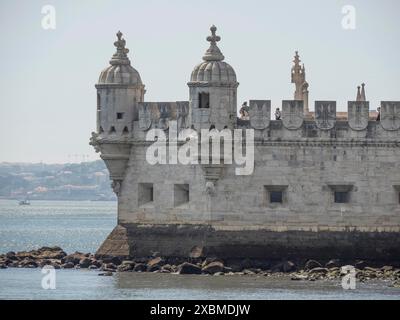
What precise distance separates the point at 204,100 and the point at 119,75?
3.75 metres

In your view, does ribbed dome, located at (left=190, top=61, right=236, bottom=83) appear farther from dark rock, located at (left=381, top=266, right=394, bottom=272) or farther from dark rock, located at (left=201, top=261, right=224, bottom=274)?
dark rock, located at (left=381, top=266, right=394, bottom=272)

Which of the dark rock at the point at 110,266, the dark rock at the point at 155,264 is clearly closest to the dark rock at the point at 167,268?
the dark rock at the point at 155,264

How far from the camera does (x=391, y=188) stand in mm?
80875

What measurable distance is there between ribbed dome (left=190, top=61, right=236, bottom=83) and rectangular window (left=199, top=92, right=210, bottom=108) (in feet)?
1.82

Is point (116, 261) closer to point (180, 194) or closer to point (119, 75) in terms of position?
Answer: point (180, 194)

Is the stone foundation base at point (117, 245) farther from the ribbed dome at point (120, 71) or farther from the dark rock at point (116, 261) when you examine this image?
the ribbed dome at point (120, 71)

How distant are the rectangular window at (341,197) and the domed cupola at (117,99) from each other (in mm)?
7766

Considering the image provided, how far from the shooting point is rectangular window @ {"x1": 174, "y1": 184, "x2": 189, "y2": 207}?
3221 inches

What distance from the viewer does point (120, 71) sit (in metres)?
82.4

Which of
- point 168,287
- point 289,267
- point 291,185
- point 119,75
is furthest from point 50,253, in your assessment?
point 168,287

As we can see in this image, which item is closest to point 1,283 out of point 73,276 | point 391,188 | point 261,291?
point 73,276

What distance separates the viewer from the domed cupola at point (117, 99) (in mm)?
82312
